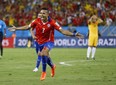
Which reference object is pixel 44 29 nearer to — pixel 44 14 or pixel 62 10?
pixel 44 14

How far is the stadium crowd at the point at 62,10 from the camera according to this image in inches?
1633

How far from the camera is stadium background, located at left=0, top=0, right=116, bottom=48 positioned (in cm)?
4009

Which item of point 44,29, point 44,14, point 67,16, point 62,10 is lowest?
point 67,16

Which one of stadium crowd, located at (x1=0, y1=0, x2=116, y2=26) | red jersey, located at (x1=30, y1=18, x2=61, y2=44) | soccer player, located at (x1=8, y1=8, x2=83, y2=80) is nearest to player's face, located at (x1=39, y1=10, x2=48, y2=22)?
soccer player, located at (x1=8, y1=8, x2=83, y2=80)

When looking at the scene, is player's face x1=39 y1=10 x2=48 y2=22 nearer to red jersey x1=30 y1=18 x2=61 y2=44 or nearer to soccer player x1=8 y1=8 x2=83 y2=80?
soccer player x1=8 y1=8 x2=83 y2=80

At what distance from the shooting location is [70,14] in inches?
1671

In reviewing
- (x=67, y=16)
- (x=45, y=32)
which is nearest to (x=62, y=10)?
(x=67, y=16)

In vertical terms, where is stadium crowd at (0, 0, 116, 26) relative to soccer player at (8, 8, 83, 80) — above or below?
below

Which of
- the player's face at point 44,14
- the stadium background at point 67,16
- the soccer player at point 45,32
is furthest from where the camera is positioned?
the stadium background at point 67,16

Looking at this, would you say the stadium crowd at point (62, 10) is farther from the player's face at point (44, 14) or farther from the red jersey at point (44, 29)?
the player's face at point (44, 14)

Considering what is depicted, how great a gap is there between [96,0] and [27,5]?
7458mm

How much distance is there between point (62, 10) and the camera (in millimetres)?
43344

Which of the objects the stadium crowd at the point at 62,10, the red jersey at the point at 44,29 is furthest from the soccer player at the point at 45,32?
the stadium crowd at the point at 62,10

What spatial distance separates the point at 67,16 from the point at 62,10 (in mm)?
1354
